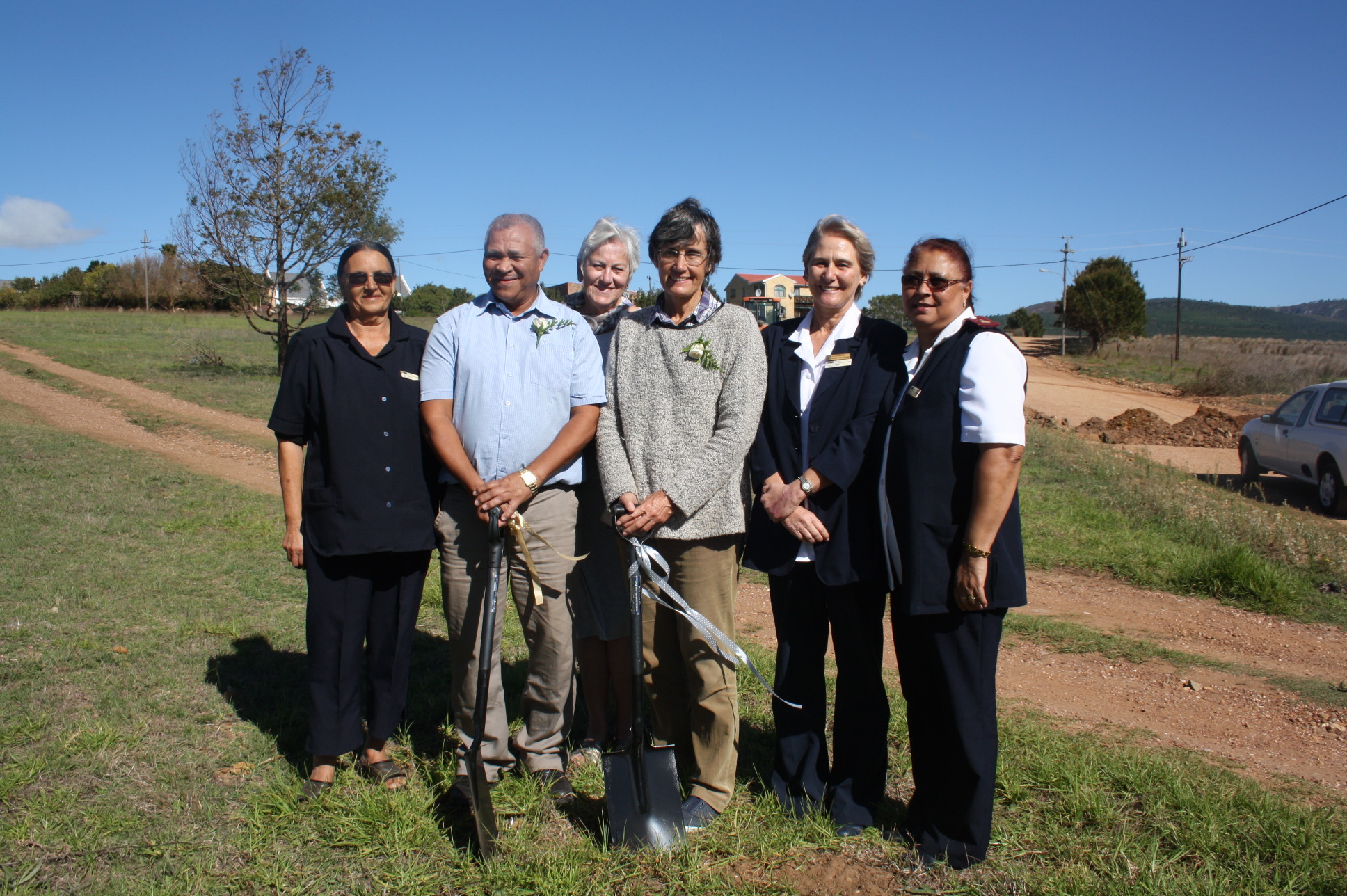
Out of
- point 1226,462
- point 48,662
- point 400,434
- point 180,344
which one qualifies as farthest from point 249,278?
point 1226,462

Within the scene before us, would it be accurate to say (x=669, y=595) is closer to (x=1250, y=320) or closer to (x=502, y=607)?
(x=502, y=607)

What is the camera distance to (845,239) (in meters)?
3.10

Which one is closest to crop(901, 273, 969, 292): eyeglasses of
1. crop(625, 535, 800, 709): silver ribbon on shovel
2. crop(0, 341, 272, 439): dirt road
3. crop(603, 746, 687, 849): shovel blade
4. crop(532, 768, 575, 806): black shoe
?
crop(625, 535, 800, 709): silver ribbon on shovel

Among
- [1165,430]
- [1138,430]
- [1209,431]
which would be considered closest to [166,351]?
[1138,430]

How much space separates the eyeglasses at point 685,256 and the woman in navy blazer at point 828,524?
1.30 feet

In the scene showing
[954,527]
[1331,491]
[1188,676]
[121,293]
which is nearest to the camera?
[954,527]

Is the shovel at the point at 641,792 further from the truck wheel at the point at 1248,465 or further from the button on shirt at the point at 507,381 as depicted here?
the truck wheel at the point at 1248,465

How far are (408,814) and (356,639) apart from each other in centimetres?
69

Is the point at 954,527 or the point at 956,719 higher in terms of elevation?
the point at 954,527

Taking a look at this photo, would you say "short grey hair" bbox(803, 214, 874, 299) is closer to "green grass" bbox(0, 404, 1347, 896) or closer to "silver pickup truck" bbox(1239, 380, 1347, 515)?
"green grass" bbox(0, 404, 1347, 896)

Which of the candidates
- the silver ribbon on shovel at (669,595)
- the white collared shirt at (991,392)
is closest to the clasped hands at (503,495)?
the silver ribbon on shovel at (669,595)

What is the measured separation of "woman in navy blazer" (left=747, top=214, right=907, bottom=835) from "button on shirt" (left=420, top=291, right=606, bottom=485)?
74 centimetres

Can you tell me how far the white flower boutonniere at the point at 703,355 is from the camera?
10.1 ft

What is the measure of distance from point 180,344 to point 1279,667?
106 ft
